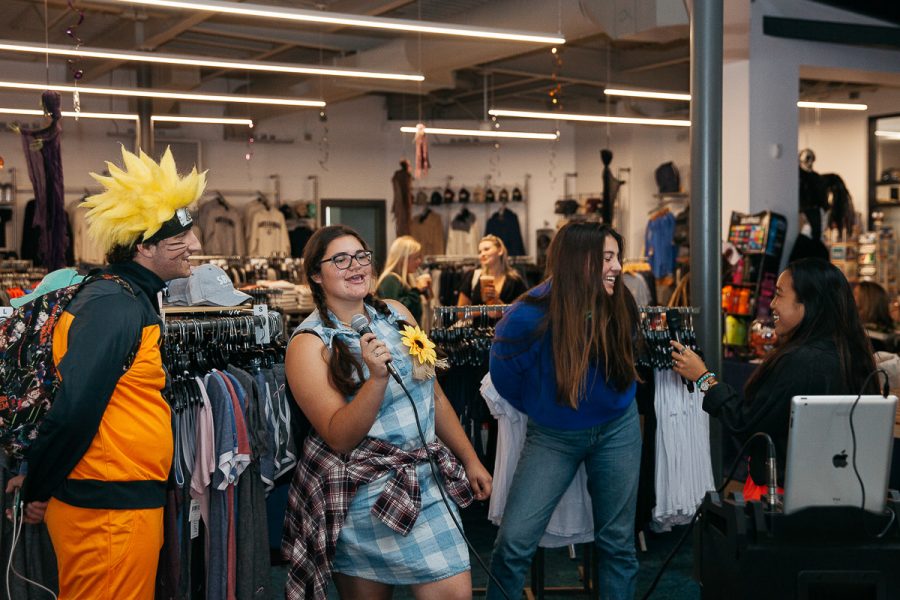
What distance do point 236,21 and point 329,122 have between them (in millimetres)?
4188

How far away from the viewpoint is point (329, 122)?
49.7 feet

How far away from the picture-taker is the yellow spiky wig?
2602 millimetres

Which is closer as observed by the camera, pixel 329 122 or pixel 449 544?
pixel 449 544

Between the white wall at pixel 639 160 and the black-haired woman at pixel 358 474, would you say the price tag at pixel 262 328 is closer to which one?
the black-haired woman at pixel 358 474

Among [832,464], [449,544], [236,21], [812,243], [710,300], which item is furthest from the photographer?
[236,21]

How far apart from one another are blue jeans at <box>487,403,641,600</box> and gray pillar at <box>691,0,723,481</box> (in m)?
1.47

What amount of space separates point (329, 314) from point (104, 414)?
0.67 meters

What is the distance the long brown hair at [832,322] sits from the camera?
9.93 ft

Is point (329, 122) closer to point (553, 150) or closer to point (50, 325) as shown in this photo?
point (553, 150)

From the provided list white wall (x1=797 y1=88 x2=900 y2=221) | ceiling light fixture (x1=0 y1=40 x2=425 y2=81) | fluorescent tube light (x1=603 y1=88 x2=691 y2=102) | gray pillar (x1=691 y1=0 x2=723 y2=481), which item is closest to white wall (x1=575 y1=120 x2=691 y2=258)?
white wall (x1=797 y1=88 x2=900 y2=221)

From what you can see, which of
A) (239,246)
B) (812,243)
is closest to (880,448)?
(812,243)

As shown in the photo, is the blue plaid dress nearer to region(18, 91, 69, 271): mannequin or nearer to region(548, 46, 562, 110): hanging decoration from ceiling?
region(18, 91, 69, 271): mannequin

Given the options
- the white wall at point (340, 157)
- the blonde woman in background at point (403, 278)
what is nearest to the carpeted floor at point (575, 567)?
the blonde woman in background at point (403, 278)

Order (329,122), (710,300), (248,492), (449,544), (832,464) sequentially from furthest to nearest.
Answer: (329,122) → (710,300) → (248,492) → (449,544) → (832,464)
